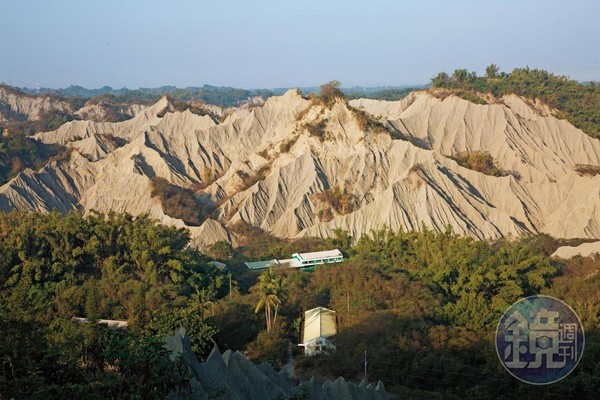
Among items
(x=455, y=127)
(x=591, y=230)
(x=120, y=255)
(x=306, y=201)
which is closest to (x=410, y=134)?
(x=455, y=127)

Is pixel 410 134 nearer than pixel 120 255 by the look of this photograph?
No

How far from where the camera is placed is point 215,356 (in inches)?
624

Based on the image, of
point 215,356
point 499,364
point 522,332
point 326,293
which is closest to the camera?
point 215,356

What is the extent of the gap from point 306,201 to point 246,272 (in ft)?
50.0

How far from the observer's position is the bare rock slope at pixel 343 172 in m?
43.2

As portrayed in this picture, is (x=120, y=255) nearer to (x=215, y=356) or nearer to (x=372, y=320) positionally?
(x=372, y=320)

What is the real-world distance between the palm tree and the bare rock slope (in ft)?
52.6

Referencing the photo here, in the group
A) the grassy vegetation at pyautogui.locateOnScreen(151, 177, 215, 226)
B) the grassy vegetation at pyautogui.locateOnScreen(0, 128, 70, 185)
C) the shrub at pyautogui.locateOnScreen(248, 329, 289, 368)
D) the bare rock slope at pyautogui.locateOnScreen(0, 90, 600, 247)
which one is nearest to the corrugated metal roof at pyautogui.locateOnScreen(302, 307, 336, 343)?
the shrub at pyautogui.locateOnScreen(248, 329, 289, 368)

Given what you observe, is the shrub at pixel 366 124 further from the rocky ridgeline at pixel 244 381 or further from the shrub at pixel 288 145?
the rocky ridgeline at pixel 244 381

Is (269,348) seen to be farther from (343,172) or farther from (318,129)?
(318,129)

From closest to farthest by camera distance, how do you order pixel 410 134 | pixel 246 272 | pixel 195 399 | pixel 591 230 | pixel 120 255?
1. pixel 195 399
2. pixel 120 255
3. pixel 246 272
4. pixel 591 230
5. pixel 410 134

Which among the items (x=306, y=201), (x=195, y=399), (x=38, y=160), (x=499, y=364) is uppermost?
(x=38, y=160)

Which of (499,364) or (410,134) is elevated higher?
(410,134)

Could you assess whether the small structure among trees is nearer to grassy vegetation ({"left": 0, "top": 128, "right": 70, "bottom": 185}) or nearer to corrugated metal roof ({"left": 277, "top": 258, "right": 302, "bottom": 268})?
corrugated metal roof ({"left": 277, "top": 258, "right": 302, "bottom": 268})
